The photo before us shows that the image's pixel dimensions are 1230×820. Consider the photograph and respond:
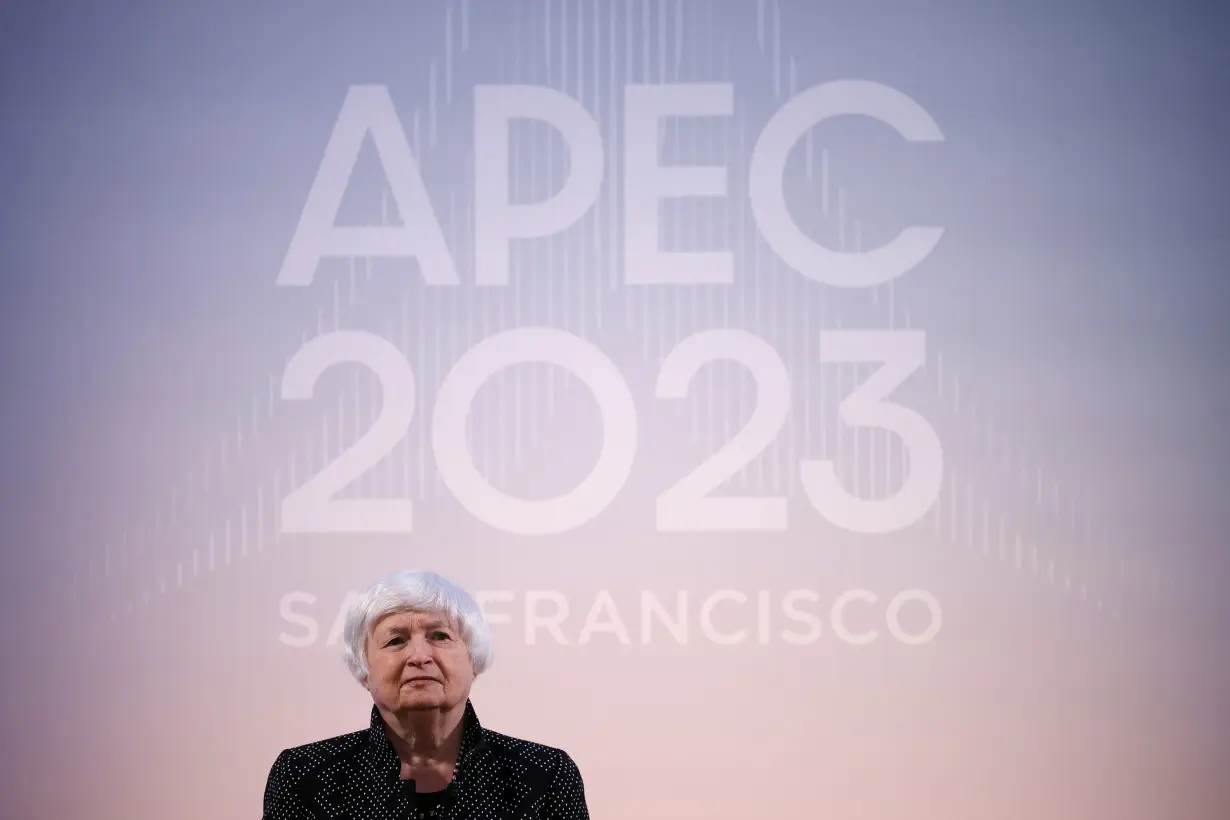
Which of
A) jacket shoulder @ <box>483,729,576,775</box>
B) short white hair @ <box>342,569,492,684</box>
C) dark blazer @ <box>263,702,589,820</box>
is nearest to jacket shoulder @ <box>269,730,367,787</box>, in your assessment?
dark blazer @ <box>263,702,589,820</box>

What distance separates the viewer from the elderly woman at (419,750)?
68.9 inches

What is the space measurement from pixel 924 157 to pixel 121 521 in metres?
2.43

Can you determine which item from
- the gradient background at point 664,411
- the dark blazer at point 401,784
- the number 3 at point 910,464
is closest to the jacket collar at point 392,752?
the dark blazer at point 401,784

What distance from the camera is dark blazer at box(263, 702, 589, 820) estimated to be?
1.74m

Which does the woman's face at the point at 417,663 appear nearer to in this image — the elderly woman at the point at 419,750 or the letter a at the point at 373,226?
the elderly woman at the point at 419,750

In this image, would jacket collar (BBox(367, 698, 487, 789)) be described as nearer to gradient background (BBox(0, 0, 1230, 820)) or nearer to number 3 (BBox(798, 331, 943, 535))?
gradient background (BBox(0, 0, 1230, 820))

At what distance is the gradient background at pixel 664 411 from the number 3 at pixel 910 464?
50mm

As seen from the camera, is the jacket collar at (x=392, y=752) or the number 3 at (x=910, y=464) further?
the number 3 at (x=910, y=464)

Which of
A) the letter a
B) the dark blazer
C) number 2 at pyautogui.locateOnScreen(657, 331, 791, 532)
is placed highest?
the letter a

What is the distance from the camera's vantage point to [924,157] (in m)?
3.23

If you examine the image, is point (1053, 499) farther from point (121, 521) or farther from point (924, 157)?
point (121, 521)

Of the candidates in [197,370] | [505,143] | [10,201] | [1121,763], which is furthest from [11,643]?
[1121,763]

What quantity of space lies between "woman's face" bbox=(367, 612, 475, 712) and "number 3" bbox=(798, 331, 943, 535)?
157 centimetres

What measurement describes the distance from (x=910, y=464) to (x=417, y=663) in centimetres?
181
